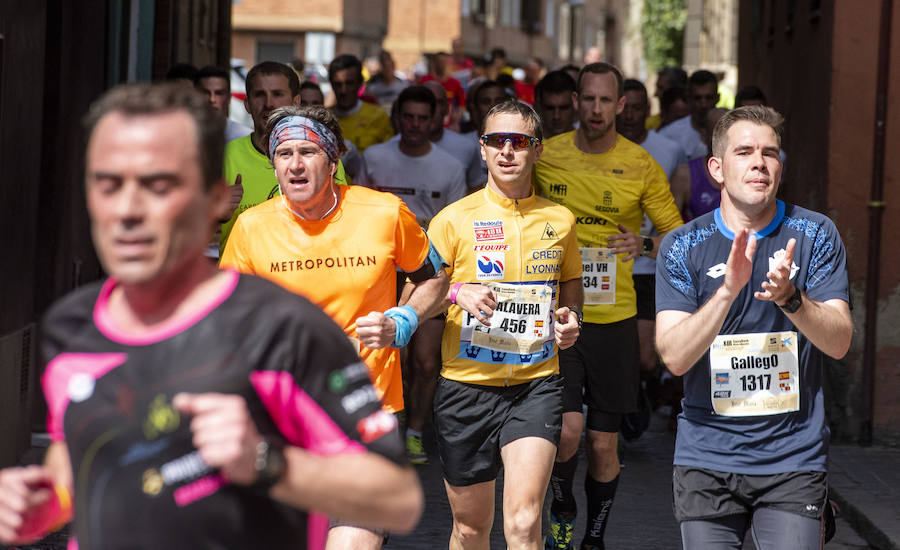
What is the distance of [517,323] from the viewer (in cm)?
598

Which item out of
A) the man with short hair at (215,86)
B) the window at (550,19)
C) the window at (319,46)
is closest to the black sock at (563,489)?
the man with short hair at (215,86)

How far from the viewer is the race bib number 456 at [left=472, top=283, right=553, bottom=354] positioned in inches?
235

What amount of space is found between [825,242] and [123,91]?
2785mm

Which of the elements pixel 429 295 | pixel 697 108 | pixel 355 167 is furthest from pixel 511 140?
pixel 697 108

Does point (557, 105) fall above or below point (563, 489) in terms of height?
above

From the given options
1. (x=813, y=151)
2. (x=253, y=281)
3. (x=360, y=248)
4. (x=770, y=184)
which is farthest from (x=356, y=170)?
(x=253, y=281)

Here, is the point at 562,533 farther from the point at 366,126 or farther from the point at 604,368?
the point at 366,126

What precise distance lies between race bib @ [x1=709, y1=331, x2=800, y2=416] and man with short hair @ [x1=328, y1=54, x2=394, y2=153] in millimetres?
8223

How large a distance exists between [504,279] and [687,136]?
6.41m

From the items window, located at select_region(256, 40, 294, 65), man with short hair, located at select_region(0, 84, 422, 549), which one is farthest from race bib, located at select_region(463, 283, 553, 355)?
window, located at select_region(256, 40, 294, 65)

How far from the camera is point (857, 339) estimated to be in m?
9.94

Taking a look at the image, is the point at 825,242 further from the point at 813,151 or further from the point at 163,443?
the point at 813,151

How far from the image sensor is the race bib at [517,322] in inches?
235

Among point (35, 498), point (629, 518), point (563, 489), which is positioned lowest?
point (629, 518)
